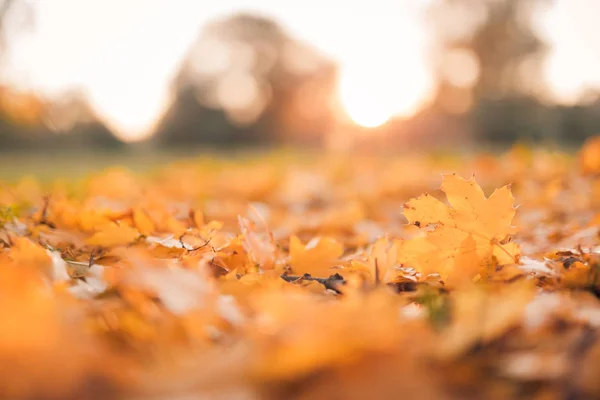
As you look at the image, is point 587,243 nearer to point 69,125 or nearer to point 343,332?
point 343,332

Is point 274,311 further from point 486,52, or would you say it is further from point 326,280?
point 486,52

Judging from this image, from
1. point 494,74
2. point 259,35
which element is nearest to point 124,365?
point 494,74

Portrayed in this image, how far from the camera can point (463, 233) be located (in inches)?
35.9

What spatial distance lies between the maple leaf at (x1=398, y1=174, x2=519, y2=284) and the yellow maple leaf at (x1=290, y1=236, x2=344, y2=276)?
0.56 ft

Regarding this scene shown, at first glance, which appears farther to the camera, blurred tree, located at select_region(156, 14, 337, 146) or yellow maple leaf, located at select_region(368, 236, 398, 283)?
blurred tree, located at select_region(156, 14, 337, 146)

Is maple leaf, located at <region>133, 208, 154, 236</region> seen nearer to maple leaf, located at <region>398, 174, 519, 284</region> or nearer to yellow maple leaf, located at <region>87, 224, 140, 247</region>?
yellow maple leaf, located at <region>87, 224, 140, 247</region>

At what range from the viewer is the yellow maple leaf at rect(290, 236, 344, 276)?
1021 mm

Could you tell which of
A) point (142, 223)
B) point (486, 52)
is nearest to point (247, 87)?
point (486, 52)

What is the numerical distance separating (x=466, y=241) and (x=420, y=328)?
0.36 m

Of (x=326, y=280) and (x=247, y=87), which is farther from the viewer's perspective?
(x=247, y=87)

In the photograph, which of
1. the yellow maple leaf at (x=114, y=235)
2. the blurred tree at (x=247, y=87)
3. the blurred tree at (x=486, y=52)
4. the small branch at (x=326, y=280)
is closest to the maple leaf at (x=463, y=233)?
the small branch at (x=326, y=280)

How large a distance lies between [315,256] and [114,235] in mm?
400

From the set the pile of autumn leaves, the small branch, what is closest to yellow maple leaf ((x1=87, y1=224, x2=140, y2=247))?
the pile of autumn leaves

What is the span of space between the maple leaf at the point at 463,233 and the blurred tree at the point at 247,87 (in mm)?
19135
